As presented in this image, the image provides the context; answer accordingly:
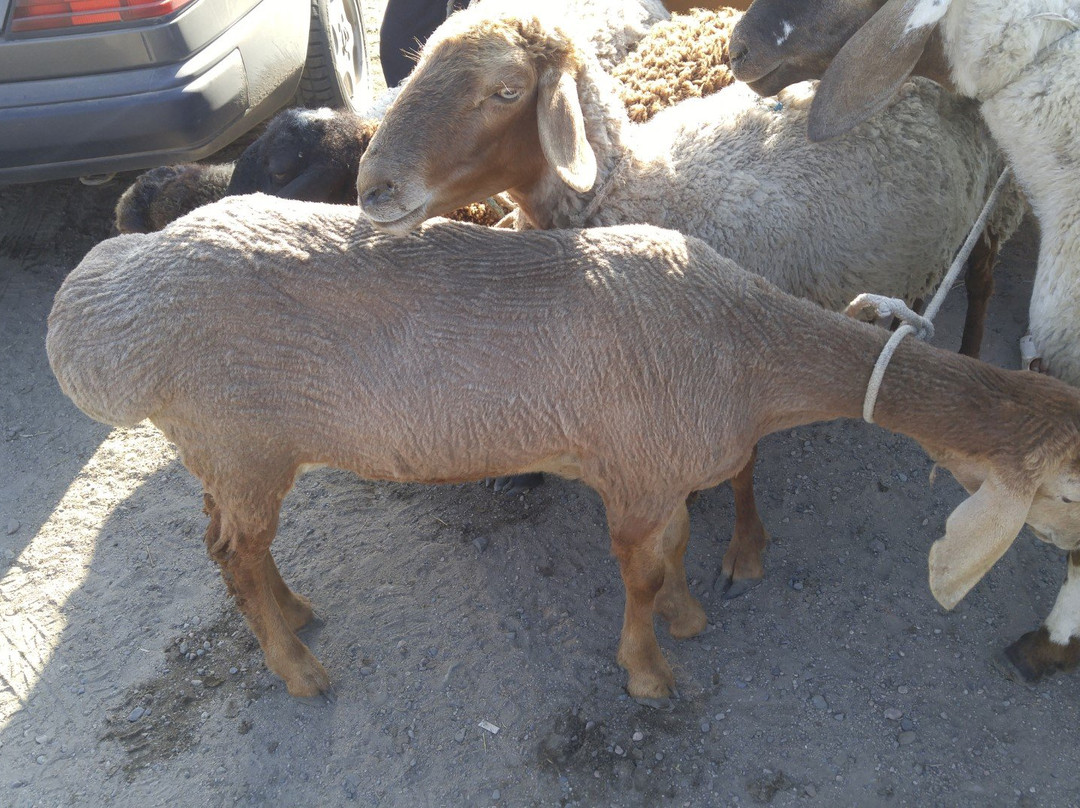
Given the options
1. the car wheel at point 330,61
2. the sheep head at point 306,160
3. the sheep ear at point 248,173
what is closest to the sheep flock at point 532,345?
the sheep head at point 306,160

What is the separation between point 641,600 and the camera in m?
3.17

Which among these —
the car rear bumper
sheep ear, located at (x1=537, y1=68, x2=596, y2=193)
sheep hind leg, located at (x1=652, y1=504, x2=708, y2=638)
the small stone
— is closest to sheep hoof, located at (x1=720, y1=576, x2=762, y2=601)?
sheep hind leg, located at (x1=652, y1=504, x2=708, y2=638)

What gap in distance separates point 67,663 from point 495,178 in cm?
243

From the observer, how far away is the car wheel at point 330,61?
5316 mm

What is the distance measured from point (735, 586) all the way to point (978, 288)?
1.94 meters

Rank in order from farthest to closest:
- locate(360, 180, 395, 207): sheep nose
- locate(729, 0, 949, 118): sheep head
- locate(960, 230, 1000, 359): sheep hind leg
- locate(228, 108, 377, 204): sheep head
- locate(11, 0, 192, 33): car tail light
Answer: locate(960, 230, 1000, 359): sheep hind leg, locate(11, 0, 192, 33): car tail light, locate(228, 108, 377, 204): sheep head, locate(729, 0, 949, 118): sheep head, locate(360, 180, 395, 207): sheep nose

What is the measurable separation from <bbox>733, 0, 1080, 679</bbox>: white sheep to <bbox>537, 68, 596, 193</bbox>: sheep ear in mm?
882

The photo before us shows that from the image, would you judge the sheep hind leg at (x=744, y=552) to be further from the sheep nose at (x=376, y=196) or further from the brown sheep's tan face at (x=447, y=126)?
the sheep nose at (x=376, y=196)

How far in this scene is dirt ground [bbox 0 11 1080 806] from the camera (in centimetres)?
305

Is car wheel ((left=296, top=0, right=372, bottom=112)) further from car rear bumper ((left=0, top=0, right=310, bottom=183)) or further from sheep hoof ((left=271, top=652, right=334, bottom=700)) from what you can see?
sheep hoof ((left=271, top=652, right=334, bottom=700))

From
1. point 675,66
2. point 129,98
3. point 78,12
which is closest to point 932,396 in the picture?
point 675,66

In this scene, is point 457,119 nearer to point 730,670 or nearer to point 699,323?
point 699,323

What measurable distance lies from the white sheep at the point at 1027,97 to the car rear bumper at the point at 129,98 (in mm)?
2689

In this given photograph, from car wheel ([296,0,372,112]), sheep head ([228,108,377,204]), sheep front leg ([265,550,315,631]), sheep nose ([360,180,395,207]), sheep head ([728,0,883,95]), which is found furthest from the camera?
car wheel ([296,0,372,112])
